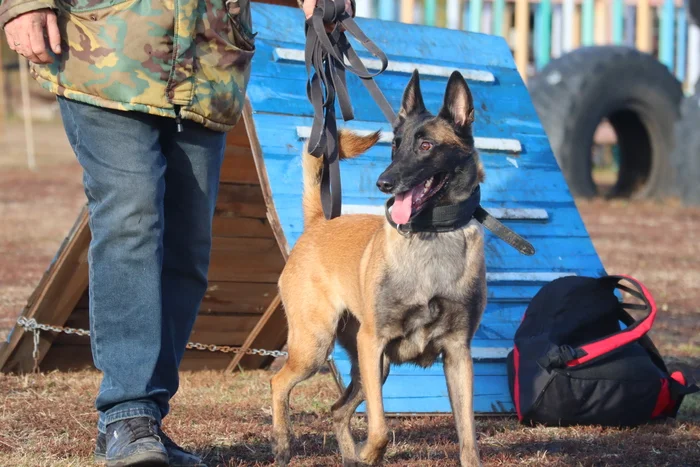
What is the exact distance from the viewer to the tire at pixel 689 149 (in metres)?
12.3

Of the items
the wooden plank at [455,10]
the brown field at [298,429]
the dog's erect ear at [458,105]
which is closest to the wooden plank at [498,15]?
the wooden plank at [455,10]

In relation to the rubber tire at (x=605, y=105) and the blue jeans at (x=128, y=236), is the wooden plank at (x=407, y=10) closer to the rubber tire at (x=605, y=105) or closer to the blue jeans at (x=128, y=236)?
the rubber tire at (x=605, y=105)

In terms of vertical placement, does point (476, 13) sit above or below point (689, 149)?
above

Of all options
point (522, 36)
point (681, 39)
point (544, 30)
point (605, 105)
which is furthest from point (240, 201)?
point (681, 39)

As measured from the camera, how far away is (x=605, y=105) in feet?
43.1

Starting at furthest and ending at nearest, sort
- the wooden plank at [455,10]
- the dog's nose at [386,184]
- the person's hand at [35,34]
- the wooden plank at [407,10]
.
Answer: the wooden plank at [455,10] → the wooden plank at [407,10] → the dog's nose at [386,184] → the person's hand at [35,34]

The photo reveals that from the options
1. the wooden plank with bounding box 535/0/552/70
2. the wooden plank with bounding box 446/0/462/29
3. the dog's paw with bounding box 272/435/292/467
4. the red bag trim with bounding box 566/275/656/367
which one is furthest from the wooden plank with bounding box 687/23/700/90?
the dog's paw with bounding box 272/435/292/467

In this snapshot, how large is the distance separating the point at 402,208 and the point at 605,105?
10608 mm

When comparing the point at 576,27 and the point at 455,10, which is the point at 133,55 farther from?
the point at 576,27

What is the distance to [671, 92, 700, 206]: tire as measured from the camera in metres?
12.3

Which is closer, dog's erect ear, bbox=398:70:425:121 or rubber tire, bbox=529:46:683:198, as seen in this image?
dog's erect ear, bbox=398:70:425:121

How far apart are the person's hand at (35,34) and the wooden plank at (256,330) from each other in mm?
2128

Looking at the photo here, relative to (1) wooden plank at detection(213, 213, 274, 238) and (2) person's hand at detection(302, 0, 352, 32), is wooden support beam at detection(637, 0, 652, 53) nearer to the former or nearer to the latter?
(1) wooden plank at detection(213, 213, 274, 238)

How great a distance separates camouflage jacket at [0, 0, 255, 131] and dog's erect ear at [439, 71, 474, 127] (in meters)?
0.90
